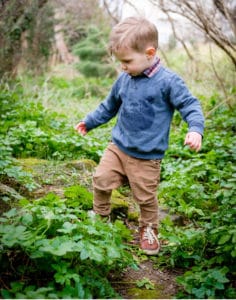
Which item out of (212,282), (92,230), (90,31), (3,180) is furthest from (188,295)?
(90,31)

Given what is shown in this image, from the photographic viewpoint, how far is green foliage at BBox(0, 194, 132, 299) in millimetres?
1989

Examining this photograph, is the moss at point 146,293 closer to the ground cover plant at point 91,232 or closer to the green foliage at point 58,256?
the ground cover plant at point 91,232

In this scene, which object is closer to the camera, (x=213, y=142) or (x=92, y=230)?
(x=92, y=230)

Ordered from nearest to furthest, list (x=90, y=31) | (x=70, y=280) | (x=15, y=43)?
(x=70, y=280) → (x=15, y=43) → (x=90, y=31)

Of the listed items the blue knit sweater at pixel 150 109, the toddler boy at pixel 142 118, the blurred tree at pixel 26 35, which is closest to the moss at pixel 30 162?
the toddler boy at pixel 142 118

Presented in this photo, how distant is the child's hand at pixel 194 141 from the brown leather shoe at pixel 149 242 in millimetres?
759

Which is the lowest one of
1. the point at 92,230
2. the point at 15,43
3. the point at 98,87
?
the point at 98,87

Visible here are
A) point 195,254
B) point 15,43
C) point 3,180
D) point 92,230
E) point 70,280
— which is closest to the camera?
point 70,280

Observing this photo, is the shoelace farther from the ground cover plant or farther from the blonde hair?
the blonde hair

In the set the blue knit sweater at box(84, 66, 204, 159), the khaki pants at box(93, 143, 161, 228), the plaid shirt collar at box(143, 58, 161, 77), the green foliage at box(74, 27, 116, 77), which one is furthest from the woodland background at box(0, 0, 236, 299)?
the green foliage at box(74, 27, 116, 77)

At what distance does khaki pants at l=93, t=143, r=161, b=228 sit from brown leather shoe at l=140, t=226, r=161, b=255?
0.05 metres

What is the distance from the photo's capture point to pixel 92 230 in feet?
7.66

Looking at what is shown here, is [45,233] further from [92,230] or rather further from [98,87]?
[98,87]

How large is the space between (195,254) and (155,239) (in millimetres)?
391
